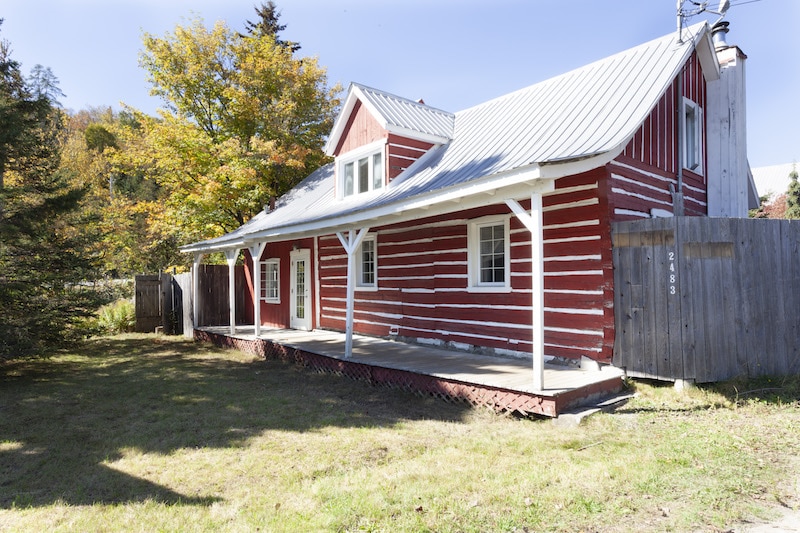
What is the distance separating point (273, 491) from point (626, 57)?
9.85 m

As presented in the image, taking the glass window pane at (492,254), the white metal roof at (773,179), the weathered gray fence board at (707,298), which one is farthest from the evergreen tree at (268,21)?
the white metal roof at (773,179)

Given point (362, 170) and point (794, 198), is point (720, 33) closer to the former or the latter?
point (362, 170)

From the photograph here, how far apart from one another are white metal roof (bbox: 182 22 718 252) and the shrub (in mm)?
7323

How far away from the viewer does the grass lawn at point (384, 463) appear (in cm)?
350

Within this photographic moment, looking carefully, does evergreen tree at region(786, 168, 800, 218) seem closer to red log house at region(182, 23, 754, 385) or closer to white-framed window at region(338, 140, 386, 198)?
red log house at region(182, 23, 754, 385)

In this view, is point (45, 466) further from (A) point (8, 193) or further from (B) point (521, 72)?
(B) point (521, 72)

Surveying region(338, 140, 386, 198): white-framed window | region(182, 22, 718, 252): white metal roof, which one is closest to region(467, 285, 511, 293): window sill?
region(182, 22, 718, 252): white metal roof

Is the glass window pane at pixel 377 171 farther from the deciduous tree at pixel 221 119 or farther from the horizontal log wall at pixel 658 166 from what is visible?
the deciduous tree at pixel 221 119

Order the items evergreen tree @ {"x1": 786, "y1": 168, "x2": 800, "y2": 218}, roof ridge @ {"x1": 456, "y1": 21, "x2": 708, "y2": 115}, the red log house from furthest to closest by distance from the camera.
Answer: evergreen tree @ {"x1": 786, "y1": 168, "x2": 800, "y2": 218}
roof ridge @ {"x1": 456, "y1": 21, "x2": 708, "y2": 115}
the red log house

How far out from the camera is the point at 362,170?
12.3 metres

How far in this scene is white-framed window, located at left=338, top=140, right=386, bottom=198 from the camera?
1157 centimetres

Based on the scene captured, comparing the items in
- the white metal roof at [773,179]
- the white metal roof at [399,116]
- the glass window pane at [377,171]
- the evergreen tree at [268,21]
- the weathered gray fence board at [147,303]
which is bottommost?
the weathered gray fence board at [147,303]

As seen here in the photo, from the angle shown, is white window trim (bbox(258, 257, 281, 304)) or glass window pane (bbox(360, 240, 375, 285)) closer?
glass window pane (bbox(360, 240, 375, 285))

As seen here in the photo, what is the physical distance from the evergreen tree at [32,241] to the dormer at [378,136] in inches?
248
